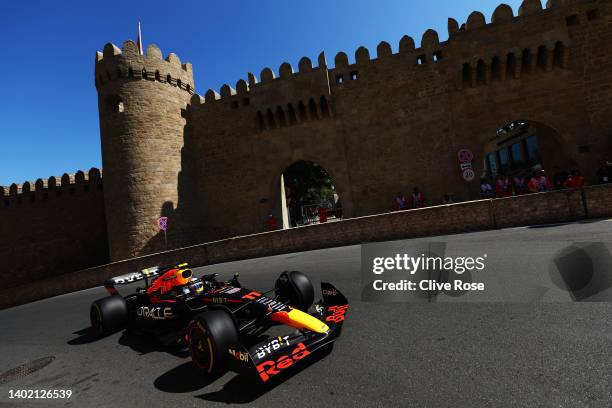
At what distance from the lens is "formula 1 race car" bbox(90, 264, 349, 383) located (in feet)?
9.23

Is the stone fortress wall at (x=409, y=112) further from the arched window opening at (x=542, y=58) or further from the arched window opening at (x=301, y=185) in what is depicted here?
the arched window opening at (x=301, y=185)

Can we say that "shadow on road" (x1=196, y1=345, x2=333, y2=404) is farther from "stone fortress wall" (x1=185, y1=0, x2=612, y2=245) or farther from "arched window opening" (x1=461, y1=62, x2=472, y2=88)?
"arched window opening" (x1=461, y1=62, x2=472, y2=88)

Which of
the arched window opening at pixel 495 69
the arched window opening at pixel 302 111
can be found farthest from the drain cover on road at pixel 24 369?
the arched window opening at pixel 495 69

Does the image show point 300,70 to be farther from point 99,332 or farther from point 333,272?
point 99,332

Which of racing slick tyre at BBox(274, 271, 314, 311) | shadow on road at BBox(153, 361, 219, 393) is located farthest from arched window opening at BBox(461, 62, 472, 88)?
shadow on road at BBox(153, 361, 219, 393)

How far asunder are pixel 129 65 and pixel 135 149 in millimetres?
4772

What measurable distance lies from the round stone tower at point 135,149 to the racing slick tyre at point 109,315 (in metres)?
13.8

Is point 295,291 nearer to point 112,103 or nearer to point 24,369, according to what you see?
point 24,369

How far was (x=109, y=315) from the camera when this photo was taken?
4781mm

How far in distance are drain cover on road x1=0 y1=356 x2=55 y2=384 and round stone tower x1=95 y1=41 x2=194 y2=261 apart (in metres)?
14.2

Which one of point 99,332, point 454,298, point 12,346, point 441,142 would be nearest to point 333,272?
point 454,298

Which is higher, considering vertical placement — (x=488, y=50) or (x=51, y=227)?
(x=488, y=50)

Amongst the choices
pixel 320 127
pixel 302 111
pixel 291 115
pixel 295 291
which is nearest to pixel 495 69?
pixel 320 127

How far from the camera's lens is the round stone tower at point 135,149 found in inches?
697
